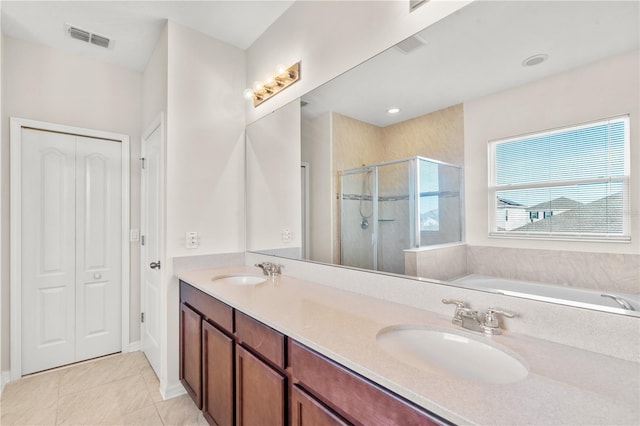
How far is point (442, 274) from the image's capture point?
4.17 feet

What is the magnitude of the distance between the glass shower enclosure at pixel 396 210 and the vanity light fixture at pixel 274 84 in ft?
2.84

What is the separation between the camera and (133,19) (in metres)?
2.19

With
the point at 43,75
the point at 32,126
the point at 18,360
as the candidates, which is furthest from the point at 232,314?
the point at 43,75

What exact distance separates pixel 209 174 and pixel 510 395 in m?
2.26

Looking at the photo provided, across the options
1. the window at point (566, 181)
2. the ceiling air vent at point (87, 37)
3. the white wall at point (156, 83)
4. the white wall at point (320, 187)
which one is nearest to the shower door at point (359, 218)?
the white wall at point (320, 187)

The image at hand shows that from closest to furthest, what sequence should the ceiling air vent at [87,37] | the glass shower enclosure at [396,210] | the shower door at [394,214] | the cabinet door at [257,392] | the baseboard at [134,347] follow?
the cabinet door at [257,392], the glass shower enclosure at [396,210], the shower door at [394,214], the ceiling air vent at [87,37], the baseboard at [134,347]

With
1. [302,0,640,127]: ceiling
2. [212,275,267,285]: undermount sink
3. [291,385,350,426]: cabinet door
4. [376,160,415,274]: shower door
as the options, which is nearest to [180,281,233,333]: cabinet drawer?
[212,275,267,285]: undermount sink

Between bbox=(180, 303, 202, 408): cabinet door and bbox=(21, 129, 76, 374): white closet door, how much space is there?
1.27 m

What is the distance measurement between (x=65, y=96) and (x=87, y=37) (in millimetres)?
563

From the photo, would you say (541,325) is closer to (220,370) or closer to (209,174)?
(220,370)

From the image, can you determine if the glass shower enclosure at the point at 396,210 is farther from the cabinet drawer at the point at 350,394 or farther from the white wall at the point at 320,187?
the cabinet drawer at the point at 350,394

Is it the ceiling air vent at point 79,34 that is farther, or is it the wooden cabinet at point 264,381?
the ceiling air vent at point 79,34

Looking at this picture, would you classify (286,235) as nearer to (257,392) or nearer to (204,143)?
(204,143)

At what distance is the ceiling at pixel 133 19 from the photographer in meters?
2.05
